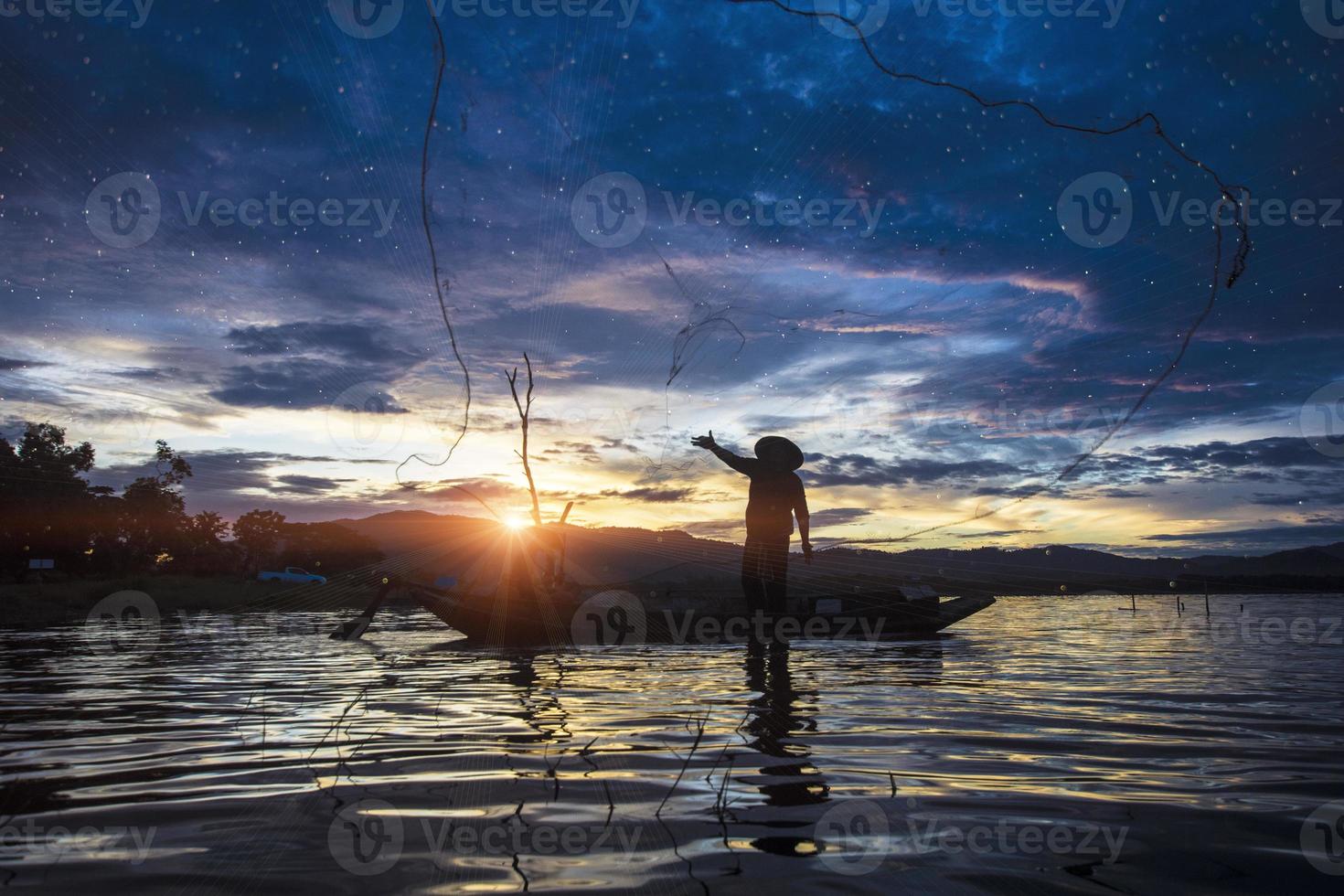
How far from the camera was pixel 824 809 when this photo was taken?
453cm

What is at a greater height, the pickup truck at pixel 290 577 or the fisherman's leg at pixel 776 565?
the fisherman's leg at pixel 776 565

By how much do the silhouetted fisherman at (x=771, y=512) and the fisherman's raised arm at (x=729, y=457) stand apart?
0.7 inches

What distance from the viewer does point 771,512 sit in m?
17.2

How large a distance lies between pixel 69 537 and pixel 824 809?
7101cm

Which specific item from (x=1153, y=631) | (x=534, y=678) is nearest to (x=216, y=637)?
(x=534, y=678)
